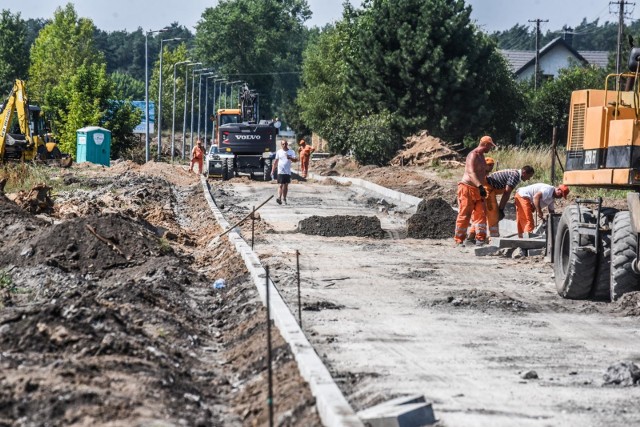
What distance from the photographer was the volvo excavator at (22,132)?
166 ft

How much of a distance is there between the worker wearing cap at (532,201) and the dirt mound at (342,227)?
371 centimetres

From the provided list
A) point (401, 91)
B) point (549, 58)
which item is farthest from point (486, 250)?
point (549, 58)

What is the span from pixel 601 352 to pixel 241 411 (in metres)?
3.65

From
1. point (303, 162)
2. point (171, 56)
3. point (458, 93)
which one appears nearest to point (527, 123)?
point (458, 93)

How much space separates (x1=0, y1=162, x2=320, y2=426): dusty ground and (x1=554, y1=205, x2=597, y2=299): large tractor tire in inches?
143

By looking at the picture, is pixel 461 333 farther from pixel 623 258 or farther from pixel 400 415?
pixel 400 415

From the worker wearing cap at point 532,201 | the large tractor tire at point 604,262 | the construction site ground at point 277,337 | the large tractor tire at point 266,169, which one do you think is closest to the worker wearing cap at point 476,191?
the worker wearing cap at point 532,201

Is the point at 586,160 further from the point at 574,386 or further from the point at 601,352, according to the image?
the point at 574,386

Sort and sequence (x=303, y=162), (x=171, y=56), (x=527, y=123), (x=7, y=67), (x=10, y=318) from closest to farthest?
(x=10, y=318)
(x=303, y=162)
(x=527, y=123)
(x=7, y=67)
(x=171, y=56)

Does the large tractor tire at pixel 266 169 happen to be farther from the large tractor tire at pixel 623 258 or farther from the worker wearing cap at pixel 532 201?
the large tractor tire at pixel 623 258

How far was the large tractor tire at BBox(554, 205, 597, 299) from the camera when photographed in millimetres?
13828

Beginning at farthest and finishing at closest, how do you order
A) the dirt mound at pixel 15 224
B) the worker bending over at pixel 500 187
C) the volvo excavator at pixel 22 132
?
1. the volvo excavator at pixel 22 132
2. the worker bending over at pixel 500 187
3. the dirt mound at pixel 15 224

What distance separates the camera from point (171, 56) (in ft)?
411

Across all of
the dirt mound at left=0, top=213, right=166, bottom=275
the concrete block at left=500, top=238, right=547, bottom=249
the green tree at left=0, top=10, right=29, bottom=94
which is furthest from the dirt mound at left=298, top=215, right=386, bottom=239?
the green tree at left=0, top=10, right=29, bottom=94
